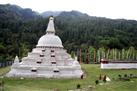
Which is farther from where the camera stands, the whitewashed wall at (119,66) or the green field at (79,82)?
the whitewashed wall at (119,66)

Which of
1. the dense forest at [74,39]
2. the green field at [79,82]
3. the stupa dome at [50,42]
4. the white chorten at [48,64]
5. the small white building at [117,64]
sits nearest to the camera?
the green field at [79,82]

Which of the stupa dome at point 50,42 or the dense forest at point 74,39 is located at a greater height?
the stupa dome at point 50,42

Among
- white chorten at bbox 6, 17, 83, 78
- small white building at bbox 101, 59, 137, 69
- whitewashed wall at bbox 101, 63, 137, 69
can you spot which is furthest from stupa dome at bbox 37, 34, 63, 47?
whitewashed wall at bbox 101, 63, 137, 69

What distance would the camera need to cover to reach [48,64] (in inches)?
2616

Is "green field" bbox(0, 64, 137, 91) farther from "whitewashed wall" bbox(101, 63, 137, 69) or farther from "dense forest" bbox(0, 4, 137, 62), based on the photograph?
"dense forest" bbox(0, 4, 137, 62)

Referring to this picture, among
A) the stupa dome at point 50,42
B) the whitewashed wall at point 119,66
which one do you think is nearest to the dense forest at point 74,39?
the whitewashed wall at point 119,66

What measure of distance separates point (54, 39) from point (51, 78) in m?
11.2

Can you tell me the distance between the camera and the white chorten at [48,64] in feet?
212

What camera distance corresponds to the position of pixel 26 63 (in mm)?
67688

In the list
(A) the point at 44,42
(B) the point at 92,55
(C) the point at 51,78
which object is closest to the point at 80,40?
(B) the point at 92,55

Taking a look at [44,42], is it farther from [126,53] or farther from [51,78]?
[126,53]

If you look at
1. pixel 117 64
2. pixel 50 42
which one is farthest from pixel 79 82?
pixel 50 42

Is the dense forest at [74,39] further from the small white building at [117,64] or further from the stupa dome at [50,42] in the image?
the stupa dome at [50,42]

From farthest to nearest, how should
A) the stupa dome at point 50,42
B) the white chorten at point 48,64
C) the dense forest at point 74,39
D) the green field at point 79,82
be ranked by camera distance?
1. the dense forest at point 74,39
2. the stupa dome at point 50,42
3. the white chorten at point 48,64
4. the green field at point 79,82
